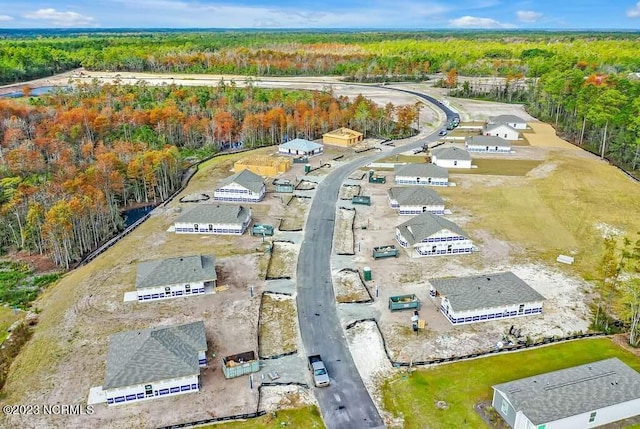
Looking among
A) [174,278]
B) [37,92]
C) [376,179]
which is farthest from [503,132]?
[37,92]

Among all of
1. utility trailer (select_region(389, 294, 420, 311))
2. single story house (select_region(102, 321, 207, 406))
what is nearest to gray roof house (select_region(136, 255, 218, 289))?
single story house (select_region(102, 321, 207, 406))

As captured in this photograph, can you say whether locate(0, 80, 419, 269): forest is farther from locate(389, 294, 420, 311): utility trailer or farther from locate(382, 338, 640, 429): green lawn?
locate(382, 338, 640, 429): green lawn

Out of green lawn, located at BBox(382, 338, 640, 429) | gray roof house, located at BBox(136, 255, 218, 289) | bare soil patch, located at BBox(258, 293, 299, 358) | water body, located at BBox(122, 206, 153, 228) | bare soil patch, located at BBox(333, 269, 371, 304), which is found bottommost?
water body, located at BBox(122, 206, 153, 228)

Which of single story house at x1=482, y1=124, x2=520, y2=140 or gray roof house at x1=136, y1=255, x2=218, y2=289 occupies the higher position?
single story house at x1=482, y1=124, x2=520, y2=140

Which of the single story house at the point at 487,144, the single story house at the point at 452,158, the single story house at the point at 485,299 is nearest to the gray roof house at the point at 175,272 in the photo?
the single story house at the point at 485,299

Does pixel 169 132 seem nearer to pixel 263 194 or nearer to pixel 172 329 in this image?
pixel 263 194

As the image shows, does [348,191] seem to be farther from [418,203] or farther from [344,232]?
[344,232]
